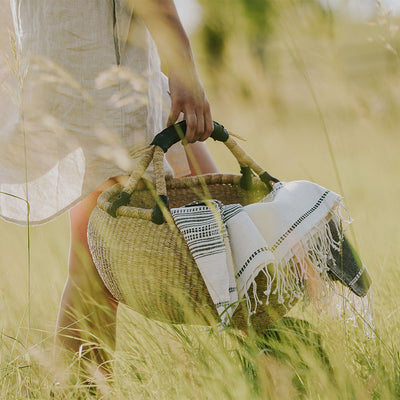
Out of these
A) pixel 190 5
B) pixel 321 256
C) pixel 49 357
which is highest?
pixel 190 5

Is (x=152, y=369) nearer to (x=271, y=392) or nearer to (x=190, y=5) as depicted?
(x=271, y=392)

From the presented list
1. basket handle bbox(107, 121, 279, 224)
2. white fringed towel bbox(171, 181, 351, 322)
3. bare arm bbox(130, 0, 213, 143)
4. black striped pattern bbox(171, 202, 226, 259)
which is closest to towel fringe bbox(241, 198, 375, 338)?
white fringed towel bbox(171, 181, 351, 322)

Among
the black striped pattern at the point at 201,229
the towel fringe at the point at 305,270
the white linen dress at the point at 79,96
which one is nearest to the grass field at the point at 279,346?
the towel fringe at the point at 305,270

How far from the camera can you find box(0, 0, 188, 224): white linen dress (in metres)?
1.34

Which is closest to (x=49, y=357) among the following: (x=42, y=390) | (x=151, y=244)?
(x=42, y=390)

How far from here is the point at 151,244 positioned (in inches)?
44.4

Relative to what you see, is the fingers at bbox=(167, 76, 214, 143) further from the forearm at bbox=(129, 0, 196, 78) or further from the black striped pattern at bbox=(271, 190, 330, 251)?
the black striped pattern at bbox=(271, 190, 330, 251)

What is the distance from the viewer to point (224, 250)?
110 cm

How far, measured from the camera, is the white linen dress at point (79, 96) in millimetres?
1339

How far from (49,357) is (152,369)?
0.36 meters

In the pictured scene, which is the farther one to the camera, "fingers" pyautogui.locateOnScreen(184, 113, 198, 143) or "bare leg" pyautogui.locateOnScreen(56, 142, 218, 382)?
"bare leg" pyautogui.locateOnScreen(56, 142, 218, 382)

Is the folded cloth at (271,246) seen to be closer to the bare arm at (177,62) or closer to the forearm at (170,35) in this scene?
the bare arm at (177,62)

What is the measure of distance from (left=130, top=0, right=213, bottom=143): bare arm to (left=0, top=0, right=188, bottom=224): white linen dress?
11 centimetres

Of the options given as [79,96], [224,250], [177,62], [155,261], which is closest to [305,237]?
[224,250]
